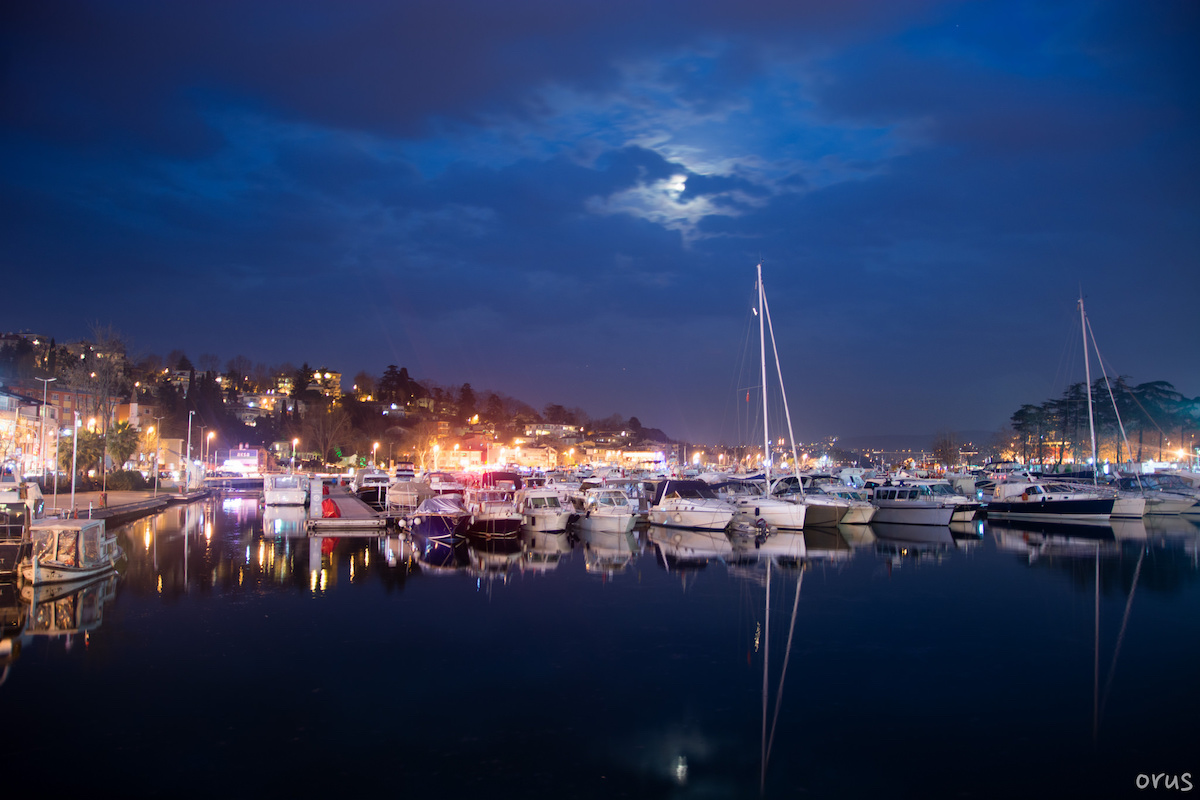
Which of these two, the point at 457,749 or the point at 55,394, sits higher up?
the point at 55,394

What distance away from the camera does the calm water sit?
10.8 meters

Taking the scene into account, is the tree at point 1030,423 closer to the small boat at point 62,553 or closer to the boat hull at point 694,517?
the boat hull at point 694,517

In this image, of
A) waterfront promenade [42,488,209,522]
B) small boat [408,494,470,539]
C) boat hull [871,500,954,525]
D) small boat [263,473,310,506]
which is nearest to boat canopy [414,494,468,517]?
small boat [408,494,470,539]

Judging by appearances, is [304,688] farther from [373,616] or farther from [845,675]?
[845,675]

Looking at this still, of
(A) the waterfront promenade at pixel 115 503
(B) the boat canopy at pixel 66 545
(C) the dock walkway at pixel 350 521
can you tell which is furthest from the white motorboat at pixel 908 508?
(A) the waterfront promenade at pixel 115 503

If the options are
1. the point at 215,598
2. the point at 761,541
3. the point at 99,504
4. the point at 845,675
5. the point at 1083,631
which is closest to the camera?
the point at 845,675

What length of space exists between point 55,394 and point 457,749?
112m

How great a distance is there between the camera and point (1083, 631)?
19.5 metres

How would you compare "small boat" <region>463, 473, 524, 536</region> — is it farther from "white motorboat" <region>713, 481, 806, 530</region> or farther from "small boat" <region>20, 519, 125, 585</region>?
"small boat" <region>20, 519, 125, 585</region>

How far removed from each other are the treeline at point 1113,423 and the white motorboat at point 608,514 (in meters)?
75.5

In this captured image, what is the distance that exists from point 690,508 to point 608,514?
178 inches

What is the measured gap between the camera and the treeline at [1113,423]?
101938mm

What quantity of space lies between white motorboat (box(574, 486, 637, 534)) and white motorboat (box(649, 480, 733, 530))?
1.81 metres

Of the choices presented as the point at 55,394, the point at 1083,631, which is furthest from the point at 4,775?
the point at 55,394
